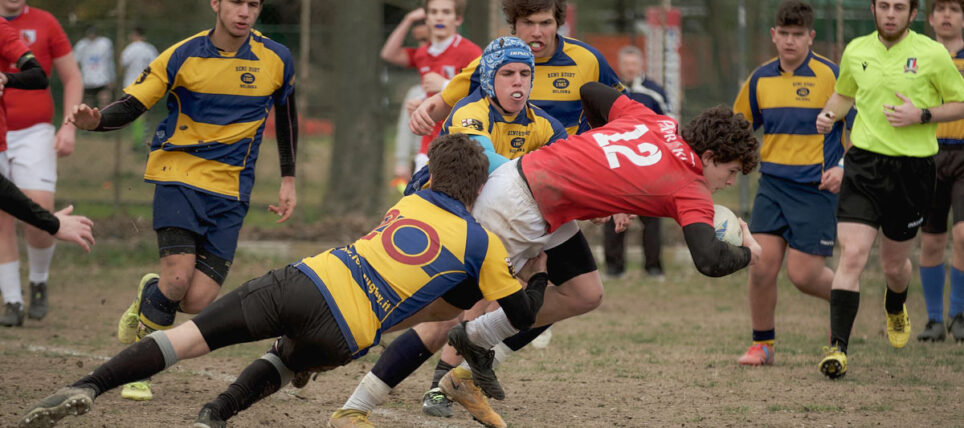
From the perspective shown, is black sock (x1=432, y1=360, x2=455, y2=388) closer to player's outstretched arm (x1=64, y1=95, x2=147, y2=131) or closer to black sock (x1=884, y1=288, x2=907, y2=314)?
player's outstretched arm (x1=64, y1=95, x2=147, y2=131)

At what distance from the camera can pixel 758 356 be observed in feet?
22.4

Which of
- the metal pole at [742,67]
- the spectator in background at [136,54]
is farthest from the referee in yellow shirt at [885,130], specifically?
the spectator in background at [136,54]

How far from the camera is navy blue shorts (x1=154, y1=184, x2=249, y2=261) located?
18.6ft

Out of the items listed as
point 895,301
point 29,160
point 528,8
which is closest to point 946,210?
point 895,301

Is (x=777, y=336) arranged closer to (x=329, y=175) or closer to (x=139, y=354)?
(x=139, y=354)

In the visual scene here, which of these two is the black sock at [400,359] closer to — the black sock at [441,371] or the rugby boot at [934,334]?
the black sock at [441,371]

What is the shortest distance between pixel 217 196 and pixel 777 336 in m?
4.33

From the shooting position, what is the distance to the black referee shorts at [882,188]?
254 inches

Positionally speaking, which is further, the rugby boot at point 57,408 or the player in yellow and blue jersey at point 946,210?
the player in yellow and blue jersey at point 946,210

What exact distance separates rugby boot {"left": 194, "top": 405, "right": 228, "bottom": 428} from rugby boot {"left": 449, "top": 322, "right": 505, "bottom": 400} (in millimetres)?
1030

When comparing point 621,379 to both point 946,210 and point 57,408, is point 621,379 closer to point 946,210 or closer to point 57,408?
point 946,210

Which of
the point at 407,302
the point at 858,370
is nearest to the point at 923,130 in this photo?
the point at 858,370

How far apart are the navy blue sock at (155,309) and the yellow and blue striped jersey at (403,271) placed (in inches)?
59.8

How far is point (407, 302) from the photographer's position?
4.36m
